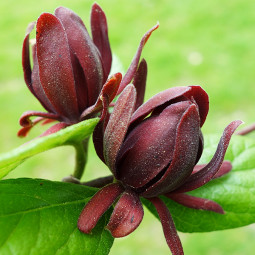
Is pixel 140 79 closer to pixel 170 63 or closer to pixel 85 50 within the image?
pixel 85 50

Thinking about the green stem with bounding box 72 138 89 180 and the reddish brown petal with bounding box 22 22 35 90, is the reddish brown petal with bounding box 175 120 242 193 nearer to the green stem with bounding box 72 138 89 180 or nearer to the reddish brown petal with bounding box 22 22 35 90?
the green stem with bounding box 72 138 89 180

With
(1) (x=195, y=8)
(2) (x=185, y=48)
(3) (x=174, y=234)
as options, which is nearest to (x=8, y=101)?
(2) (x=185, y=48)

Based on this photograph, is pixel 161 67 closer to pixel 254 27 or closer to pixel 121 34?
pixel 121 34

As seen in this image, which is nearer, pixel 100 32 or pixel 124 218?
pixel 124 218

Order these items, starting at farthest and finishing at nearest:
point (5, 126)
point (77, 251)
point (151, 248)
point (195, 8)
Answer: point (195, 8) → point (5, 126) → point (151, 248) → point (77, 251)

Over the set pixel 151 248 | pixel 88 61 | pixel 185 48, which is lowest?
pixel 151 248

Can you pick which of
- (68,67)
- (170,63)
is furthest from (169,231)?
(170,63)

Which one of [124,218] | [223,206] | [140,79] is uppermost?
[140,79]

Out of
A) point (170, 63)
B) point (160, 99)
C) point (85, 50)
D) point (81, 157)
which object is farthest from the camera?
point (170, 63)
